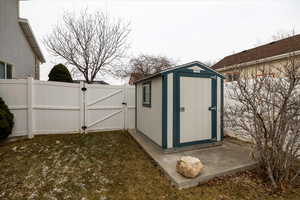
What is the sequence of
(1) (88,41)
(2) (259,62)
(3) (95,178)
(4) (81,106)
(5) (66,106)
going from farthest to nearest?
(1) (88,41), (4) (81,106), (5) (66,106), (2) (259,62), (3) (95,178)

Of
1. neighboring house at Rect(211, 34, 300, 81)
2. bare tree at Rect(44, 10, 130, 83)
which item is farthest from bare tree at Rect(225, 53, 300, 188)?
bare tree at Rect(44, 10, 130, 83)

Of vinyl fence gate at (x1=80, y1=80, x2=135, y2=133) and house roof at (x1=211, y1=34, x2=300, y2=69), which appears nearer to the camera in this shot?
house roof at (x1=211, y1=34, x2=300, y2=69)

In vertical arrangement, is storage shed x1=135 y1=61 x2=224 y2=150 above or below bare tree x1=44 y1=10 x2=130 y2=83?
below

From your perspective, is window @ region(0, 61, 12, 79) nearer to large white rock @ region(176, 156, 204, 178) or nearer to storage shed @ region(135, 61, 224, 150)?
storage shed @ region(135, 61, 224, 150)

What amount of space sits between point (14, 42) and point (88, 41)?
373cm

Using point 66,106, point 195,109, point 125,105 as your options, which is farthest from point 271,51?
point 66,106

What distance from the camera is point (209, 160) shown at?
10.7 ft

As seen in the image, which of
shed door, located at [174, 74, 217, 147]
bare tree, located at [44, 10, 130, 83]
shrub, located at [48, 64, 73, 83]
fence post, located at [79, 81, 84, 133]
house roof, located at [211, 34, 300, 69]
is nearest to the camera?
shed door, located at [174, 74, 217, 147]

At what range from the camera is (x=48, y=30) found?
8.92 metres

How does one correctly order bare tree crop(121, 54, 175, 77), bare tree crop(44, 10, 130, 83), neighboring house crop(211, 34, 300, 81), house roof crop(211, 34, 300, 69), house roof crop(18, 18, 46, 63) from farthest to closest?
bare tree crop(121, 54, 175, 77) < bare tree crop(44, 10, 130, 83) < house roof crop(18, 18, 46, 63) < house roof crop(211, 34, 300, 69) < neighboring house crop(211, 34, 300, 81)

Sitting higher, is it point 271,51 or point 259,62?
A: point 271,51

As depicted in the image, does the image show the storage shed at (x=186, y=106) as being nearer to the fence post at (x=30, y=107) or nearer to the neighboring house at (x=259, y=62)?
the neighboring house at (x=259, y=62)

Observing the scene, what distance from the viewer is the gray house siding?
5.66 m

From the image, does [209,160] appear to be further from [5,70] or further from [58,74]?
[5,70]
